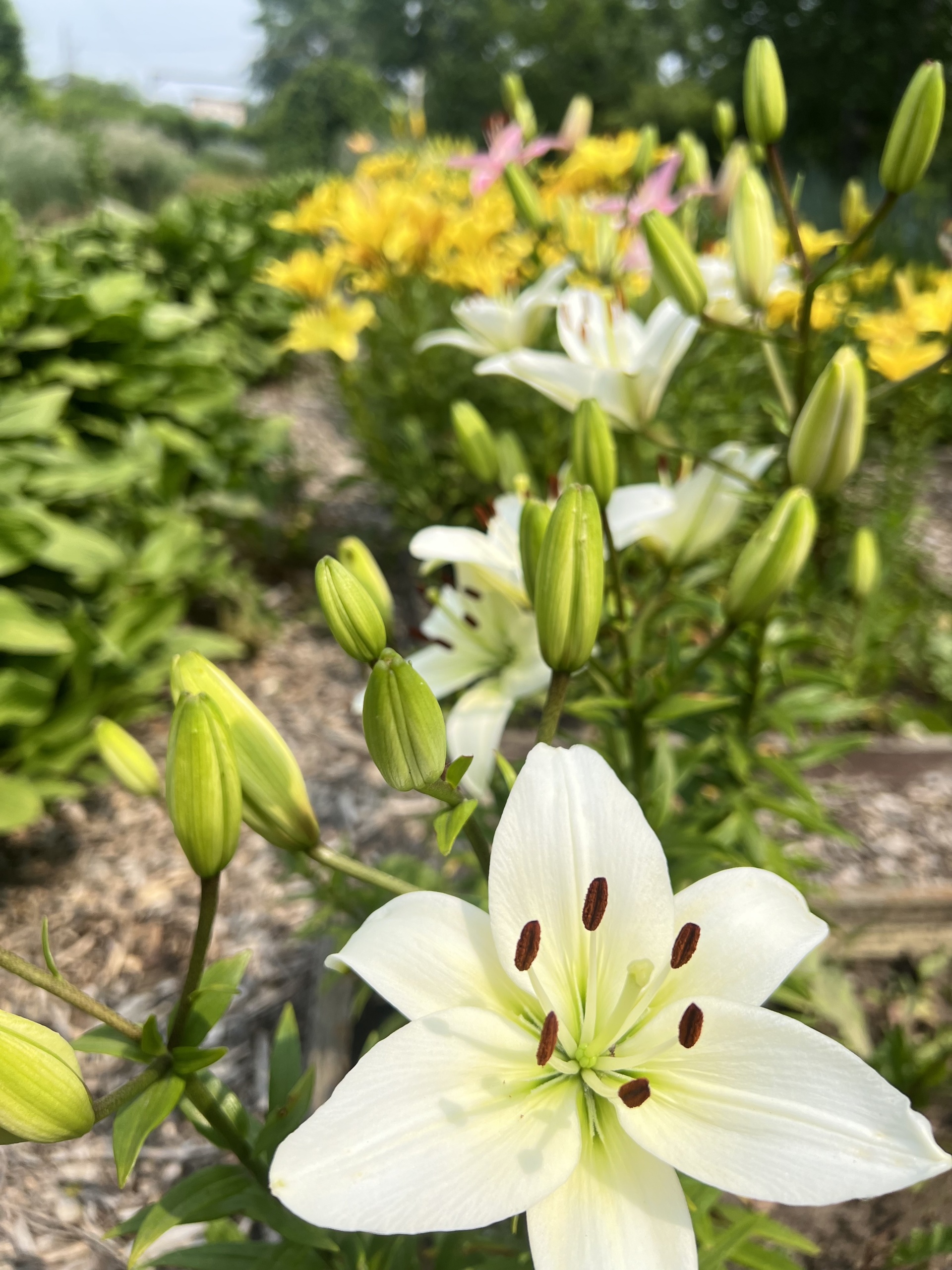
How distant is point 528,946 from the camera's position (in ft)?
1.77

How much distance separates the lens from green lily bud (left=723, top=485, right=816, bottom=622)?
2.58 feet

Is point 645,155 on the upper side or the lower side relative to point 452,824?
upper

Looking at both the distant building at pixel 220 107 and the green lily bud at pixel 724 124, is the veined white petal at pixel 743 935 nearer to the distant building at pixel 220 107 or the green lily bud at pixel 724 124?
the green lily bud at pixel 724 124

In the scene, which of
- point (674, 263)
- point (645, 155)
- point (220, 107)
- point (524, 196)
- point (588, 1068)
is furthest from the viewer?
point (220, 107)

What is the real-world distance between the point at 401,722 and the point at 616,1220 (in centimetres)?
33

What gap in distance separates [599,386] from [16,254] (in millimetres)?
2028

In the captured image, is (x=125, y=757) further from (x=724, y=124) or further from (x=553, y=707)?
(x=724, y=124)

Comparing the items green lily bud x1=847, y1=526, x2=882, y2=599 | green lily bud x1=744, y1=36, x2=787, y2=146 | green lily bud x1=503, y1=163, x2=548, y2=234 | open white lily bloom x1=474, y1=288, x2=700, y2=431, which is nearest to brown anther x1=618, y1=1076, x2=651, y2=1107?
open white lily bloom x1=474, y1=288, x2=700, y2=431

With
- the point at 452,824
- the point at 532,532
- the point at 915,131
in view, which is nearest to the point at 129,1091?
the point at 452,824

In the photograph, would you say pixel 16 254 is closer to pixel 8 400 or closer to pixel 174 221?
pixel 8 400

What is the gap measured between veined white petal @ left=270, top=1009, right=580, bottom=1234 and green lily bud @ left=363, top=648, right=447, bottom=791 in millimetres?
160

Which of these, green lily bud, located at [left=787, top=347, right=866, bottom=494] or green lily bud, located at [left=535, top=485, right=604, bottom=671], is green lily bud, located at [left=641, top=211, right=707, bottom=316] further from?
green lily bud, located at [left=535, top=485, right=604, bottom=671]

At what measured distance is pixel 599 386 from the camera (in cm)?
101

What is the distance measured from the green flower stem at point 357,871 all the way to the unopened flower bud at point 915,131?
934mm
